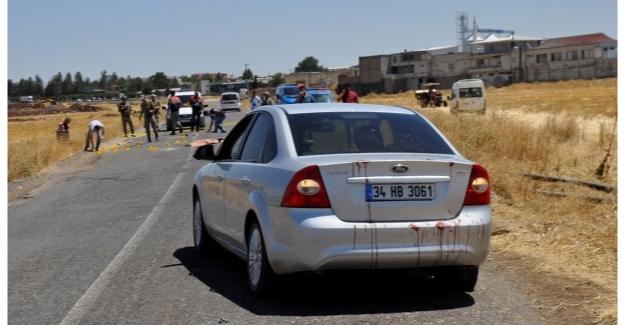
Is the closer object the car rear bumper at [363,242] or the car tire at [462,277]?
the car rear bumper at [363,242]

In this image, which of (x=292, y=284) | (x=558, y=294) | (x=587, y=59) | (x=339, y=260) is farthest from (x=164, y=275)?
(x=587, y=59)

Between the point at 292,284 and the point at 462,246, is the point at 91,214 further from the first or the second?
the point at 462,246

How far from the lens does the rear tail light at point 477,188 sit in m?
6.39

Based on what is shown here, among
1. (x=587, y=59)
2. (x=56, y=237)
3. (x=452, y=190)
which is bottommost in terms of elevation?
(x=56, y=237)

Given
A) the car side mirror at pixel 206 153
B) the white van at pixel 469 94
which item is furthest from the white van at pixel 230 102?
the car side mirror at pixel 206 153

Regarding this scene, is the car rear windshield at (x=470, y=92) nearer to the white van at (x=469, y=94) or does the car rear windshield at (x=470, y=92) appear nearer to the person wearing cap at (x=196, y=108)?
the white van at (x=469, y=94)

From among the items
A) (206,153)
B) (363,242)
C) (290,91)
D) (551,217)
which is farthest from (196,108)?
(363,242)

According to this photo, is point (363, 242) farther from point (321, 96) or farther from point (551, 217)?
point (321, 96)

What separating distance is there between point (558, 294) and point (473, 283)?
653mm

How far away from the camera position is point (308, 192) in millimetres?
6125

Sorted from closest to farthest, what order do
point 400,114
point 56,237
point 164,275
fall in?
1. point 400,114
2. point 164,275
3. point 56,237

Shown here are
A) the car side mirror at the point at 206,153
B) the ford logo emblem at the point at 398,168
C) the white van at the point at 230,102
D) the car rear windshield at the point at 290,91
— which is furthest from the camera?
the white van at the point at 230,102

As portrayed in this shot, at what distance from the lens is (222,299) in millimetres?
6848

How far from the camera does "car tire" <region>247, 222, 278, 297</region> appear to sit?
6518mm
